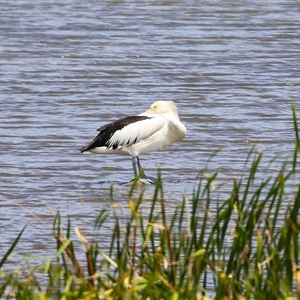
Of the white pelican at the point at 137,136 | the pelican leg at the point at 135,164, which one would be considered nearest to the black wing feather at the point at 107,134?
the white pelican at the point at 137,136

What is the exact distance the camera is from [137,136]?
9398 mm

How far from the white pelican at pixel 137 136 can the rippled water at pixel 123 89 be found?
23cm

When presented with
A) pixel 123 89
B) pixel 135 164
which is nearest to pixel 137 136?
pixel 135 164

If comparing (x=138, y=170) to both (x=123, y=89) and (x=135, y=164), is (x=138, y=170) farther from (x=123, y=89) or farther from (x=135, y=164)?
(x=123, y=89)

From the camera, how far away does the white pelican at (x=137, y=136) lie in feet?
30.7

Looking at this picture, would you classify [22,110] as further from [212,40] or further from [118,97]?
[212,40]

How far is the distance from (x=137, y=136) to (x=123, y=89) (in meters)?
3.64

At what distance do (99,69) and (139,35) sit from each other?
2468mm

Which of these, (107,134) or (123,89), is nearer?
(107,134)

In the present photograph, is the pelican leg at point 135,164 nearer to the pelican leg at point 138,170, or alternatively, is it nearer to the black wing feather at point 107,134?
the pelican leg at point 138,170

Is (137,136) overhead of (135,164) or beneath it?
overhead

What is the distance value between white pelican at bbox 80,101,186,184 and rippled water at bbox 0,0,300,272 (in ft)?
0.76

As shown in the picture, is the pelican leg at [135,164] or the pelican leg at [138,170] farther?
the pelican leg at [135,164]

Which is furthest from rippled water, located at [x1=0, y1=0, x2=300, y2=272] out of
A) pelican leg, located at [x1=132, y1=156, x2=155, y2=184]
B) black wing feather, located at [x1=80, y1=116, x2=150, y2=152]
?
black wing feather, located at [x1=80, y1=116, x2=150, y2=152]
